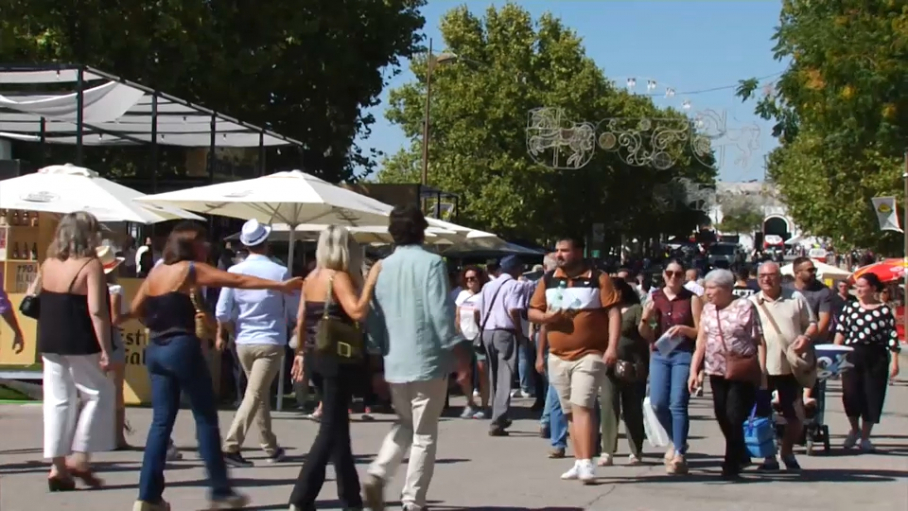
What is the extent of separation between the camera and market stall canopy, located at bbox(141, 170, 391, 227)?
13.8 m

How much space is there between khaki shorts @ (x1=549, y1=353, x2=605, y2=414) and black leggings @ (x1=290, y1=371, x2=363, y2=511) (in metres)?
2.10

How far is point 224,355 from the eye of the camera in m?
15.6

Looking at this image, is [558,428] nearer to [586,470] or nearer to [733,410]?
[733,410]

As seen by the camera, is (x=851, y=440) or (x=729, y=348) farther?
(x=851, y=440)

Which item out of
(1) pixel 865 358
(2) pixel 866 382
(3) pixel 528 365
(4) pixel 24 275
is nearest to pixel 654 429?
(2) pixel 866 382

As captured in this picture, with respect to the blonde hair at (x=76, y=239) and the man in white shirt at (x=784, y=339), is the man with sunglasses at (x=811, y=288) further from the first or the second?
the blonde hair at (x=76, y=239)

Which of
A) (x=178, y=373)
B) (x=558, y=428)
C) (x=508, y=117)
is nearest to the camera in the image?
(x=178, y=373)

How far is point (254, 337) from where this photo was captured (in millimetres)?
10242

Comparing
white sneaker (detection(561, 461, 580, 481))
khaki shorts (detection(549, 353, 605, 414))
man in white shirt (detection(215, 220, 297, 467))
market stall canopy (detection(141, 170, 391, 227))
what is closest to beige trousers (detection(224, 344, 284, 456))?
man in white shirt (detection(215, 220, 297, 467))

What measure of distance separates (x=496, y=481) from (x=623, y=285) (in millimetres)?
2259

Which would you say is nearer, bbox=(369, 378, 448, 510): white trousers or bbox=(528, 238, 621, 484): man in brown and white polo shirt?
bbox=(369, 378, 448, 510): white trousers

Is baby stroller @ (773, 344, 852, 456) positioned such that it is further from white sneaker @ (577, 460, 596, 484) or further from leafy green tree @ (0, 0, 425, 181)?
leafy green tree @ (0, 0, 425, 181)

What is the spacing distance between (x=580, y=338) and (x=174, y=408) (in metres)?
3.03

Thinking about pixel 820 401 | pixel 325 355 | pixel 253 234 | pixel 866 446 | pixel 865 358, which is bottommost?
pixel 866 446
